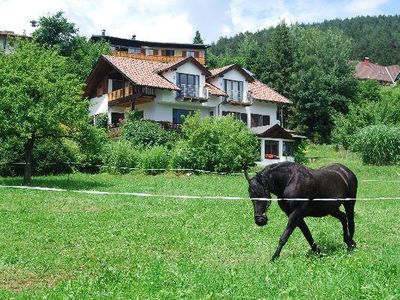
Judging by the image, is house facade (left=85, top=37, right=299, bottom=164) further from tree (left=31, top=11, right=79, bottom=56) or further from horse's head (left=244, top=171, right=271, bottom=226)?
horse's head (left=244, top=171, right=271, bottom=226)

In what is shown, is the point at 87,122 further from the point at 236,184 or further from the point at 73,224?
the point at 73,224

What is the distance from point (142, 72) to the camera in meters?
53.1

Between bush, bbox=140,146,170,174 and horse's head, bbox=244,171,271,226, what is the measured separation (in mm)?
26556

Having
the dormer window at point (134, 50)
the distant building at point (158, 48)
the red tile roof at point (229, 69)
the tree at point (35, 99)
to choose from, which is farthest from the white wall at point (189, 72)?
the dormer window at point (134, 50)

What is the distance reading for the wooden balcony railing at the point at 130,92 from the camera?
5075cm

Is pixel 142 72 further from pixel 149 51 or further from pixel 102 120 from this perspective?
pixel 149 51

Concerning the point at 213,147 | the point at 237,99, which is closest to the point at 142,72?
the point at 237,99

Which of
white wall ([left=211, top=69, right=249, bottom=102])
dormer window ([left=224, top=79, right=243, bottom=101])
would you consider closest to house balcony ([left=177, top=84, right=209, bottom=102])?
white wall ([left=211, top=69, right=249, bottom=102])

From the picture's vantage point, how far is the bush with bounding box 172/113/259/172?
38438 millimetres

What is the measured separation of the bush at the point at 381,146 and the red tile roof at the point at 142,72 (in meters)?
17.6

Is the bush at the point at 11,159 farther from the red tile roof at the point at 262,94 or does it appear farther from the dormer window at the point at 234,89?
the red tile roof at the point at 262,94

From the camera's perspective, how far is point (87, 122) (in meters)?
29.7

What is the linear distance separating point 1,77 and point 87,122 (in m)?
4.76

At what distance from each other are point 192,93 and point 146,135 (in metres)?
9.63
